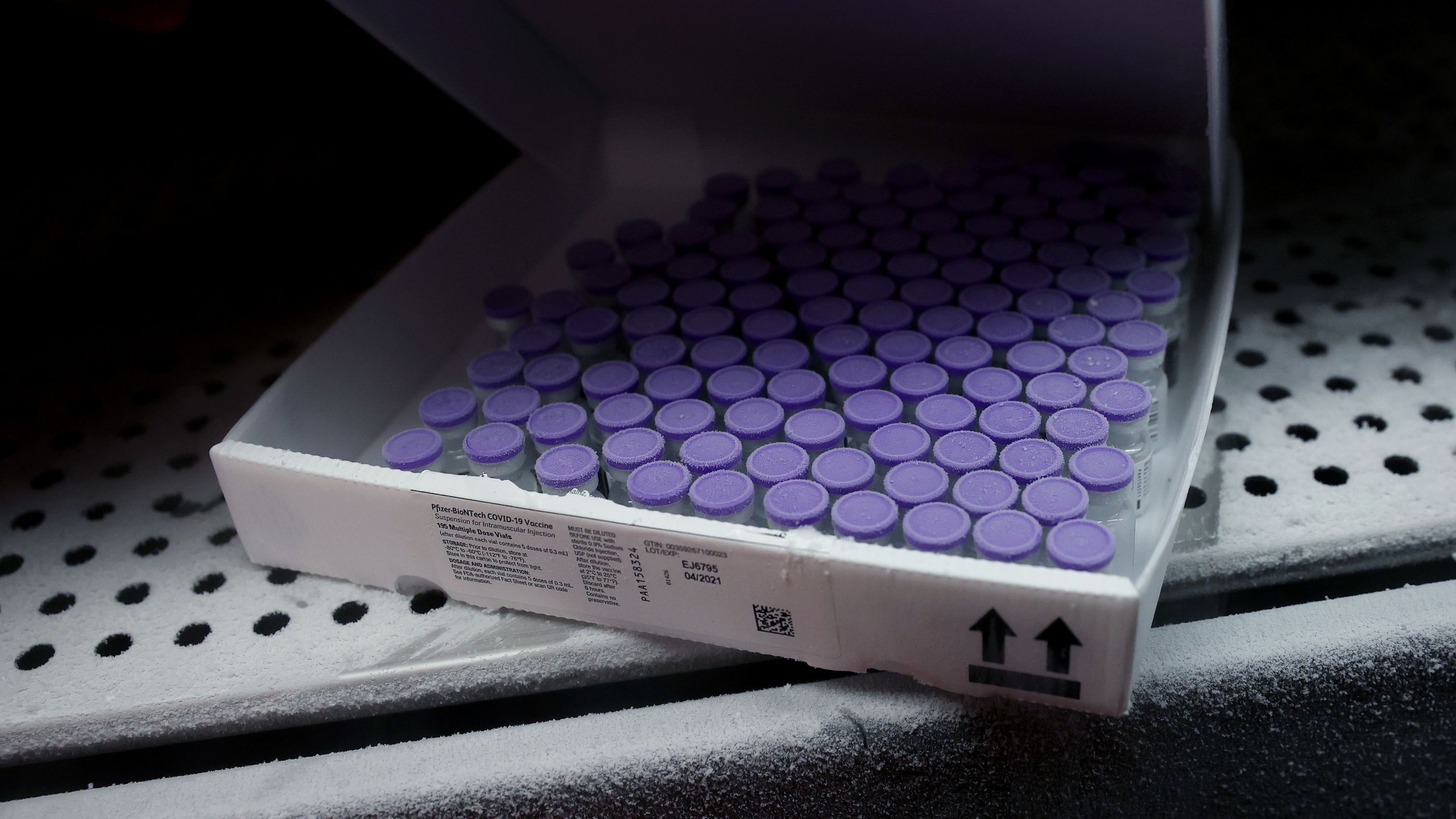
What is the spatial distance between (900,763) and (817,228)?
54cm

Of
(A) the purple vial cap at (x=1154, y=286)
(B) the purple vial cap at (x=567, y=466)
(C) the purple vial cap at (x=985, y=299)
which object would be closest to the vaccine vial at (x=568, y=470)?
(B) the purple vial cap at (x=567, y=466)

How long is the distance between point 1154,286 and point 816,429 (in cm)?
32

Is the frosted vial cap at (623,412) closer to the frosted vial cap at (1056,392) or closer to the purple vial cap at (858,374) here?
the purple vial cap at (858,374)

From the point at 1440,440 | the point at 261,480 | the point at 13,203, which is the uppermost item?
the point at 13,203

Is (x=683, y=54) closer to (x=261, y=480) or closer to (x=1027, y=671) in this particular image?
(x=261, y=480)

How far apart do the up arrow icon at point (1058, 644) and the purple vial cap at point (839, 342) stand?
A: 305 mm

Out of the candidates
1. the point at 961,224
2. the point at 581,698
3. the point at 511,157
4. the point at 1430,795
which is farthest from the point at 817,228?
the point at 1430,795

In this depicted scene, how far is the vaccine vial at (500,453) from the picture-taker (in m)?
0.80

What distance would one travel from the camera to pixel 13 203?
104 centimetres

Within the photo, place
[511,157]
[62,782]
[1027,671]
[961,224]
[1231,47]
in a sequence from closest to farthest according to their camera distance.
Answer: [1027,671]
[62,782]
[961,224]
[511,157]
[1231,47]

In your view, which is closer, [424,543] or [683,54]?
[424,543]

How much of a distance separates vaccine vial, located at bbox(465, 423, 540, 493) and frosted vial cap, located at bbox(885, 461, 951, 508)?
250mm

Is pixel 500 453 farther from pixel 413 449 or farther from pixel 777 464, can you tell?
pixel 777 464

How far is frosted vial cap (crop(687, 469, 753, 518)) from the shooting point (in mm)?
716
